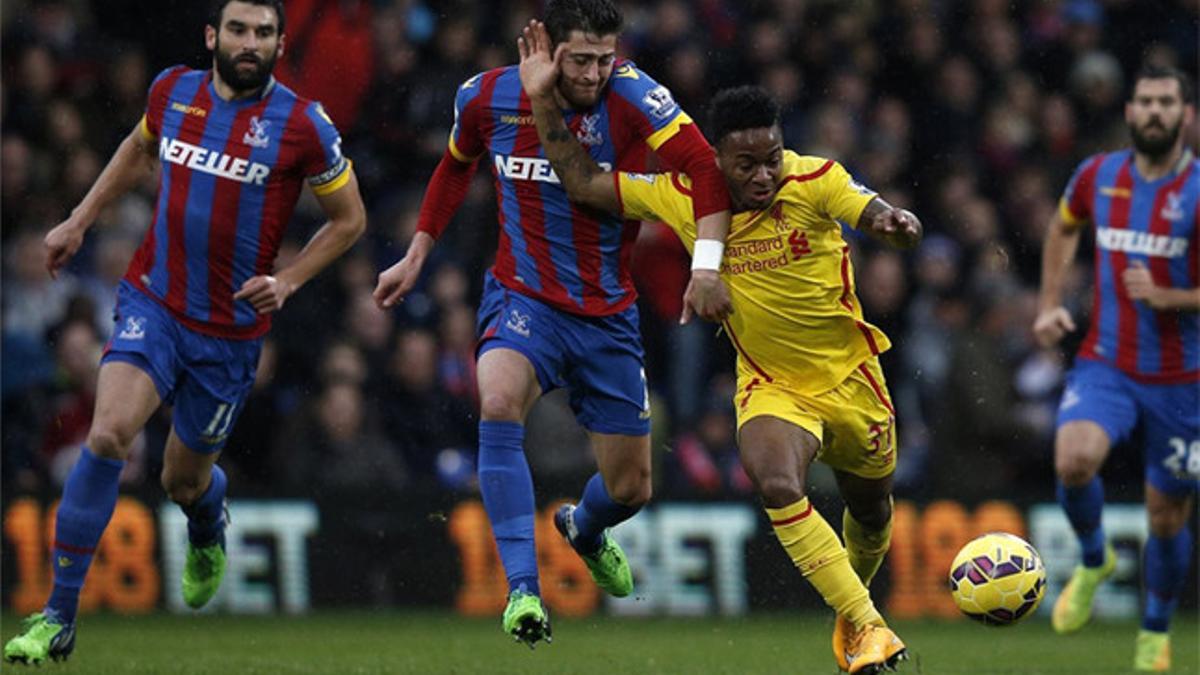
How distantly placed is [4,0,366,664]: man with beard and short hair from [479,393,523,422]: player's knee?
1.06m

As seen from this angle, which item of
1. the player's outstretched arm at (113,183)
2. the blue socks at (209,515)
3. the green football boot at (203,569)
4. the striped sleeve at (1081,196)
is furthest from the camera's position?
the striped sleeve at (1081,196)

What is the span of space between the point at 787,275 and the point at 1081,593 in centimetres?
361

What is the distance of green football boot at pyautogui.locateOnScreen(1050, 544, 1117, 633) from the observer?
11383 millimetres

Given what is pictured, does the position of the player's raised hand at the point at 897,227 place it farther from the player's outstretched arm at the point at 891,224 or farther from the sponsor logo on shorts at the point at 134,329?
the sponsor logo on shorts at the point at 134,329

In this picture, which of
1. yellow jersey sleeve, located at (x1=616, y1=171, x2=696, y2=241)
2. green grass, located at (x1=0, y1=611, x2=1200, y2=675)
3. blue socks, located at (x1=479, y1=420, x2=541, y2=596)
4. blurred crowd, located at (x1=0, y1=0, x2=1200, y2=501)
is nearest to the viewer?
blue socks, located at (x1=479, y1=420, x2=541, y2=596)

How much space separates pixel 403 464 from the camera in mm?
13727

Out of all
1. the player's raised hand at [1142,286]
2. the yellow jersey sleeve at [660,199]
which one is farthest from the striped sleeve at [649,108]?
the player's raised hand at [1142,286]

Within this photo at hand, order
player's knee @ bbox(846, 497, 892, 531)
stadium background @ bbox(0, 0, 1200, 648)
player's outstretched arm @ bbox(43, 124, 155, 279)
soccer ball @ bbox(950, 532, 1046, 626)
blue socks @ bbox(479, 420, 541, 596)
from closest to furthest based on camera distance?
blue socks @ bbox(479, 420, 541, 596), soccer ball @ bbox(950, 532, 1046, 626), player's knee @ bbox(846, 497, 892, 531), player's outstretched arm @ bbox(43, 124, 155, 279), stadium background @ bbox(0, 0, 1200, 648)

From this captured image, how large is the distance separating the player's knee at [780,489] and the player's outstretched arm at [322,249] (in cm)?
218

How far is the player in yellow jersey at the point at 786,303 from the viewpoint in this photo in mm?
8320

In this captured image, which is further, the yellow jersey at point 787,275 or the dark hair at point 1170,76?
the dark hair at point 1170,76

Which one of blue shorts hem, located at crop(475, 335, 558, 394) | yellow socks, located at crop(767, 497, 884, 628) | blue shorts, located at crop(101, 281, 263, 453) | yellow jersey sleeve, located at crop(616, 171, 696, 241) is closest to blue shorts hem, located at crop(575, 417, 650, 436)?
blue shorts hem, located at crop(475, 335, 558, 394)

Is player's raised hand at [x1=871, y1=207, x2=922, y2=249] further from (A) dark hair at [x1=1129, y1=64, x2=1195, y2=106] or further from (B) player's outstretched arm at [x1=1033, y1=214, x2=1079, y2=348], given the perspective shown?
(A) dark hair at [x1=1129, y1=64, x2=1195, y2=106]

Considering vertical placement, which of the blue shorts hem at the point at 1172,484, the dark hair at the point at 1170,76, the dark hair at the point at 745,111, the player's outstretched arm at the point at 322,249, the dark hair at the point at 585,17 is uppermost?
the dark hair at the point at 585,17
